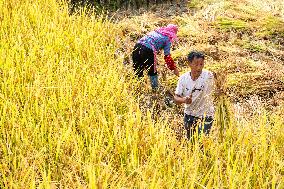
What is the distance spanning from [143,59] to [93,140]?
1.93m

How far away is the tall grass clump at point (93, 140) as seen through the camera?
7.34 feet

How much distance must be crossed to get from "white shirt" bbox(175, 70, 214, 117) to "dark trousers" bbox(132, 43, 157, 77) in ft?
3.30

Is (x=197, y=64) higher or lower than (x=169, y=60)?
higher

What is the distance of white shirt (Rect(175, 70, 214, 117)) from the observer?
3150 mm

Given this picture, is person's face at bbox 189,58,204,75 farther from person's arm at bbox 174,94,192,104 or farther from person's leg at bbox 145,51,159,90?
person's leg at bbox 145,51,159,90

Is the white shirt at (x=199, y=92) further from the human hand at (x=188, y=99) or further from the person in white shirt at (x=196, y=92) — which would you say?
the human hand at (x=188, y=99)

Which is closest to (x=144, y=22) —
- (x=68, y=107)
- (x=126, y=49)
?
(x=126, y=49)

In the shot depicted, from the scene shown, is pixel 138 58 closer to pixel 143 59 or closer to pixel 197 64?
pixel 143 59

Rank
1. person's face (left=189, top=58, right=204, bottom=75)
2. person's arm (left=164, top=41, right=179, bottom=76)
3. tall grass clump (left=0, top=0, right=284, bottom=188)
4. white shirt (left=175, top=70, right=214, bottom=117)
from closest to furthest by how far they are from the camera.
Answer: tall grass clump (left=0, top=0, right=284, bottom=188) → person's face (left=189, top=58, right=204, bottom=75) → white shirt (left=175, top=70, right=214, bottom=117) → person's arm (left=164, top=41, right=179, bottom=76)

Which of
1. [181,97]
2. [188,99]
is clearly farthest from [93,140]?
[181,97]

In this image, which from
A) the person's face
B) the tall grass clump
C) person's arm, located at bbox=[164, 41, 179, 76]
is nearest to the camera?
the tall grass clump

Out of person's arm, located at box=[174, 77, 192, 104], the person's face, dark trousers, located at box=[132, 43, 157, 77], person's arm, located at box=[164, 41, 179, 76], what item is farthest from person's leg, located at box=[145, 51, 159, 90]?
the person's face

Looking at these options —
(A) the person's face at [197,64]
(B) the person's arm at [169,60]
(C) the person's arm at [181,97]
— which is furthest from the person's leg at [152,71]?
(A) the person's face at [197,64]

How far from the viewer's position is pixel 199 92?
3.19m
